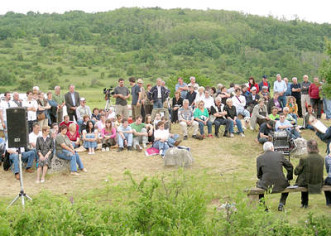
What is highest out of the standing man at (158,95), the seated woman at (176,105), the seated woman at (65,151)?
the standing man at (158,95)

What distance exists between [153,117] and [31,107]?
3713mm

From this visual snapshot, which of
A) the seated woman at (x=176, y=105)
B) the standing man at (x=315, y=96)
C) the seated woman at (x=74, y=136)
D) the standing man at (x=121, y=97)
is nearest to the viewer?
the seated woman at (x=74, y=136)

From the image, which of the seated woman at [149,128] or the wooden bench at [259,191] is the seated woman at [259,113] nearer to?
the seated woman at [149,128]

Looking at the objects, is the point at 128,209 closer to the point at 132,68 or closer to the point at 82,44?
the point at 132,68

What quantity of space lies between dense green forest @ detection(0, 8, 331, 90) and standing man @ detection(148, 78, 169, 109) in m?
41.1

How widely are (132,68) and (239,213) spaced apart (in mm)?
61819

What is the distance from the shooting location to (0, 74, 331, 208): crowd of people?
A: 1230cm

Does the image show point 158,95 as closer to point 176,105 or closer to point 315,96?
point 176,105

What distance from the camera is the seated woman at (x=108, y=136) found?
45.6ft

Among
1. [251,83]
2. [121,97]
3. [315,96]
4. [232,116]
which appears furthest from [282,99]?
[121,97]

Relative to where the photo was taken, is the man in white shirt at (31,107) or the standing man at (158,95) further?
the standing man at (158,95)

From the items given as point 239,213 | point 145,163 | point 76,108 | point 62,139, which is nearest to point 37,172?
point 62,139

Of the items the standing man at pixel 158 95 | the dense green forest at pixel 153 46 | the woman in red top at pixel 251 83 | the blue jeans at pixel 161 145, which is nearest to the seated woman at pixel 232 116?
the standing man at pixel 158 95

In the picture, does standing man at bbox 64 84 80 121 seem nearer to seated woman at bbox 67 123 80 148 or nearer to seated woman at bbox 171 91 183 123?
seated woman at bbox 67 123 80 148
